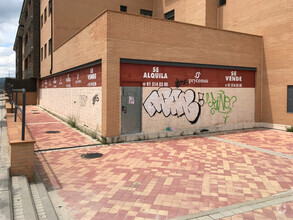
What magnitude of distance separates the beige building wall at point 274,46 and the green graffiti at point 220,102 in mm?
2322

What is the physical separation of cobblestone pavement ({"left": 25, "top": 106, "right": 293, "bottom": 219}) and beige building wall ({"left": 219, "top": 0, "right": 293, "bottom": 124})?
16.1 feet

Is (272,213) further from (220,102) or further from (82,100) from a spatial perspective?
(82,100)

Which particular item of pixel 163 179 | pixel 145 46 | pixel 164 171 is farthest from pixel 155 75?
pixel 163 179

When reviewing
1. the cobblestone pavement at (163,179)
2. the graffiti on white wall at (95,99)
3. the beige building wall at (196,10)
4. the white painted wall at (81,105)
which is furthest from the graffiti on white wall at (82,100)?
the beige building wall at (196,10)

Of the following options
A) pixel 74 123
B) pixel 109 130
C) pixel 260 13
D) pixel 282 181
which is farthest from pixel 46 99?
pixel 282 181

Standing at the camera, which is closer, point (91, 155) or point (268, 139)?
point (91, 155)

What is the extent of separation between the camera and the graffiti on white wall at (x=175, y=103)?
10.9m

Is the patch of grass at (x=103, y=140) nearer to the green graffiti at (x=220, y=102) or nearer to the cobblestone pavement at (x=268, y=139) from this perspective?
the cobblestone pavement at (x=268, y=139)

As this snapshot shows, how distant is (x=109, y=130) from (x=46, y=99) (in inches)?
674

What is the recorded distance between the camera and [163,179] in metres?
5.97

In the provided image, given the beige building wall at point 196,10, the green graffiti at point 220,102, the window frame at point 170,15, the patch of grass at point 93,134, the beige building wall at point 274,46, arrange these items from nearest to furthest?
the patch of grass at point 93,134 → the green graffiti at point 220,102 → the beige building wall at point 274,46 → the beige building wall at point 196,10 → the window frame at point 170,15

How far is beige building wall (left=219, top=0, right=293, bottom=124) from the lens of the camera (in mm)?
12953

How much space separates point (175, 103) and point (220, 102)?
9.52ft

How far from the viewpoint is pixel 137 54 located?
1036 centimetres
